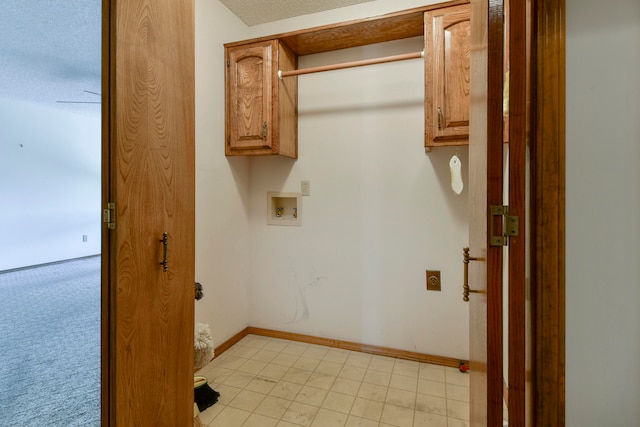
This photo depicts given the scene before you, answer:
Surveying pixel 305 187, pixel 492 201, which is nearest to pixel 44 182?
pixel 305 187

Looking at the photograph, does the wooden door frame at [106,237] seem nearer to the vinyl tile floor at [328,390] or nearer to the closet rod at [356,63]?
the vinyl tile floor at [328,390]

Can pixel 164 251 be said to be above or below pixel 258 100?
below

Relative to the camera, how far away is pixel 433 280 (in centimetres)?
222

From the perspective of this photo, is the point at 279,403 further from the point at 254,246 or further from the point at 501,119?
the point at 501,119

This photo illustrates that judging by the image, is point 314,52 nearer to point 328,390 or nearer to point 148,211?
point 148,211

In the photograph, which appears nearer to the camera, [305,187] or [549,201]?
[549,201]

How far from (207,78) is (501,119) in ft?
6.48

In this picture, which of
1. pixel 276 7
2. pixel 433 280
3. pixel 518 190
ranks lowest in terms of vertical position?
pixel 433 280

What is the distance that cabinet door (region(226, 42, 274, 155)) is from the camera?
224 centimetres

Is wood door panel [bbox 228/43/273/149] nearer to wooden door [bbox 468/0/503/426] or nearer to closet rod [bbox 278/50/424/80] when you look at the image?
closet rod [bbox 278/50/424/80]

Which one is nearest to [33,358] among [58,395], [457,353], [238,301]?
[58,395]

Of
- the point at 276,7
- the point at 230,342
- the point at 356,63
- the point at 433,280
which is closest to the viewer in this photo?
the point at 356,63

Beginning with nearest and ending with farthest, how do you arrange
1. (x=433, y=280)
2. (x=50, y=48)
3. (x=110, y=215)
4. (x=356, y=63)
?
(x=110, y=215) → (x=356, y=63) → (x=433, y=280) → (x=50, y=48)

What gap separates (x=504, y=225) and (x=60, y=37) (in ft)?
12.2
